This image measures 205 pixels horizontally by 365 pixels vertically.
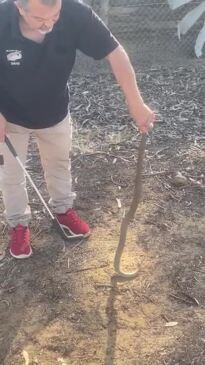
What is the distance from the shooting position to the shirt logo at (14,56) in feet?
7.30

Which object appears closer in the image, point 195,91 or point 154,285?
point 154,285

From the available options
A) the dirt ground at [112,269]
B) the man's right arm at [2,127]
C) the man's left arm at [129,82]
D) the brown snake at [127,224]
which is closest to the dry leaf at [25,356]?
the dirt ground at [112,269]

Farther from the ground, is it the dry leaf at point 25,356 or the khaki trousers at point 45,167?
the khaki trousers at point 45,167

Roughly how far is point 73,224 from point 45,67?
856 mm

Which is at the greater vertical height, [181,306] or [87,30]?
[87,30]

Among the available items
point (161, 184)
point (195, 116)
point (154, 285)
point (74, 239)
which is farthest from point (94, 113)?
point (154, 285)

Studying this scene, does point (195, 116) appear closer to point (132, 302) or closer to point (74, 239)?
point (74, 239)

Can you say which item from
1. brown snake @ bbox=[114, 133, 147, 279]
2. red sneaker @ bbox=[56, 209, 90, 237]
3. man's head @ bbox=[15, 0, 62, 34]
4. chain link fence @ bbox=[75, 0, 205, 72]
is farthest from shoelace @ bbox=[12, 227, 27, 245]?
chain link fence @ bbox=[75, 0, 205, 72]

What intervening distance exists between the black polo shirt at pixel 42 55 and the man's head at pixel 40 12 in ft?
0.43

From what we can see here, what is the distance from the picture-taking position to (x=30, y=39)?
2221 mm

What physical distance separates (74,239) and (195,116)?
165 centimetres

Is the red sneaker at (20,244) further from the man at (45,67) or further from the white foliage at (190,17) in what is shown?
the white foliage at (190,17)

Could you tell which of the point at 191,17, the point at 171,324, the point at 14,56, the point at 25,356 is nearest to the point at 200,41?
the point at 191,17

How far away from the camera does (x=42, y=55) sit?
2.26m
